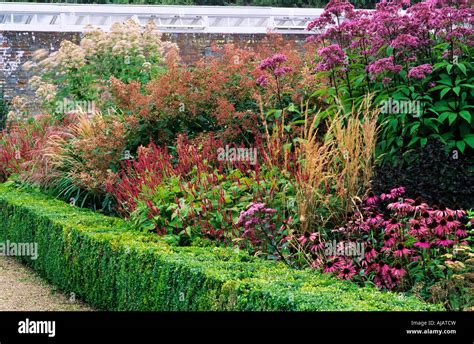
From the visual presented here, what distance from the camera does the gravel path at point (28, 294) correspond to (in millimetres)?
7762

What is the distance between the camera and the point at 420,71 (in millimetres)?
7203

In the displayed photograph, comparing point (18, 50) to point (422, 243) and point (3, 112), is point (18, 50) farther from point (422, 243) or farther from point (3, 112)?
point (422, 243)

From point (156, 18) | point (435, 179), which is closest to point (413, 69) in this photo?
point (435, 179)

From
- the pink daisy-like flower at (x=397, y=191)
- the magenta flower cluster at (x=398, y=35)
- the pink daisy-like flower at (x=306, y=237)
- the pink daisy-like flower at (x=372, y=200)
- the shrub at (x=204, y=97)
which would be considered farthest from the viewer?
the shrub at (x=204, y=97)

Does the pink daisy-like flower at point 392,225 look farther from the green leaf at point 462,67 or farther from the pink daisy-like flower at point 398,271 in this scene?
the green leaf at point 462,67

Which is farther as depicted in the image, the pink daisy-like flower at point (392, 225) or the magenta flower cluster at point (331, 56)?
the magenta flower cluster at point (331, 56)

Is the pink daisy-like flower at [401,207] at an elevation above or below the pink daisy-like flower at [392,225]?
above

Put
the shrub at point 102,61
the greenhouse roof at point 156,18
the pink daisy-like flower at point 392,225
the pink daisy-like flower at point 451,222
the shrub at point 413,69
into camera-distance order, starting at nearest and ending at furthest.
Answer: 1. the pink daisy-like flower at point 451,222
2. the pink daisy-like flower at point 392,225
3. the shrub at point 413,69
4. the shrub at point 102,61
5. the greenhouse roof at point 156,18

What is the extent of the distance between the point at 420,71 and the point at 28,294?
451cm

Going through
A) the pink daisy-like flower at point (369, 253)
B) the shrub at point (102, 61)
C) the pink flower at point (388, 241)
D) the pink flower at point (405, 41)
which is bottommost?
the pink daisy-like flower at point (369, 253)

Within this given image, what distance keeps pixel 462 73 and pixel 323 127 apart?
5.46 ft

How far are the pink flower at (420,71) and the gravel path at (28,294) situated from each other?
12.0 ft

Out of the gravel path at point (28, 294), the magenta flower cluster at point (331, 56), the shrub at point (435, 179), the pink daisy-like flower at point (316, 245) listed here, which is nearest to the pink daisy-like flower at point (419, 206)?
the shrub at point (435, 179)
